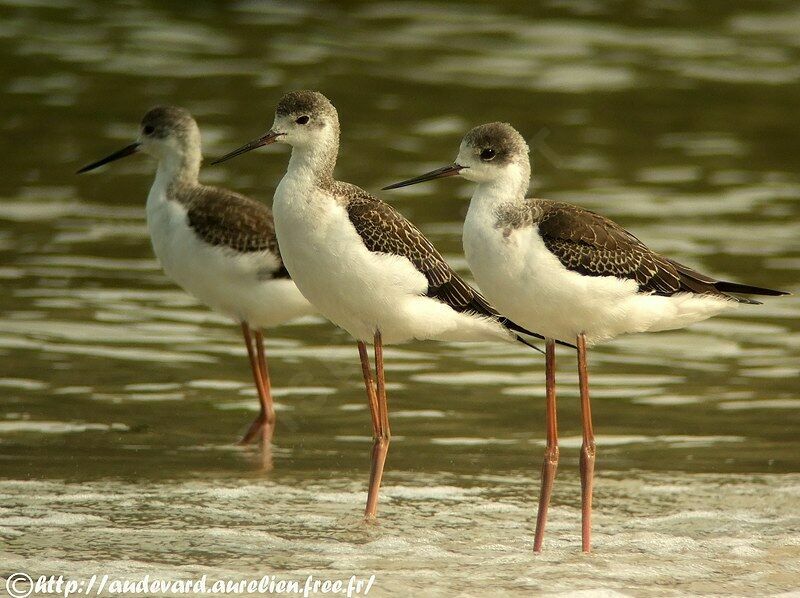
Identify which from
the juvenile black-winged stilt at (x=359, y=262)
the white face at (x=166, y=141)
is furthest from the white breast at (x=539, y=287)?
the white face at (x=166, y=141)

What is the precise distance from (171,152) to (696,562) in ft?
18.0

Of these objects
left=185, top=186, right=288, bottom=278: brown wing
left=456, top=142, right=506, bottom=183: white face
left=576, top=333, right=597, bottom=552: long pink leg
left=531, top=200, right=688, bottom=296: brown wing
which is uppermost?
left=456, top=142, right=506, bottom=183: white face

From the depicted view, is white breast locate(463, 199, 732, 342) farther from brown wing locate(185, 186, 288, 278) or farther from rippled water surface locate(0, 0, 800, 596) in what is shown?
brown wing locate(185, 186, 288, 278)

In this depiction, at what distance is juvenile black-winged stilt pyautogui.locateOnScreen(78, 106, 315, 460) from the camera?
406 inches

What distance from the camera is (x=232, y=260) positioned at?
33.8ft

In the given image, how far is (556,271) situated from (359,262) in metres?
1.10

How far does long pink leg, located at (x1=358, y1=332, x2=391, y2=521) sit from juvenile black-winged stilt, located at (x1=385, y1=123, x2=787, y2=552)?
3.02ft

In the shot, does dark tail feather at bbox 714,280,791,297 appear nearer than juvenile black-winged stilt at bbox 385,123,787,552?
No

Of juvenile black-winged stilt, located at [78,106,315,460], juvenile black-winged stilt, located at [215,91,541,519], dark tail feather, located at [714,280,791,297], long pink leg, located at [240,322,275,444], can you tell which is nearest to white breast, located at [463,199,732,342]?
dark tail feather, located at [714,280,791,297]

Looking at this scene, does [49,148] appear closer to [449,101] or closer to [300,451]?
[449,101]

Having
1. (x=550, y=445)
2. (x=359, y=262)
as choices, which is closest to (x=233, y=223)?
(x=359, y=262)

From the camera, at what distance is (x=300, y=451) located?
9.55 meters

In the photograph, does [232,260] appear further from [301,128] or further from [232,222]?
[301,128]

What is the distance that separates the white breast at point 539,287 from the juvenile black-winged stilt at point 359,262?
2.18 feet
